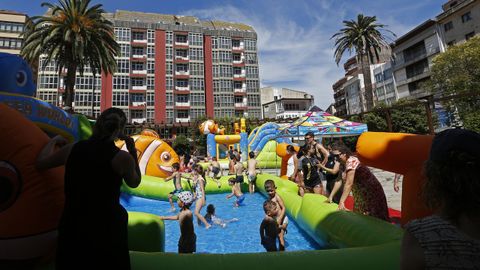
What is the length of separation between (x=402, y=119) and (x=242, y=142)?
63.2 feet

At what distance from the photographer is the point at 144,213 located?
416 centimetres

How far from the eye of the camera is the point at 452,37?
120 feet

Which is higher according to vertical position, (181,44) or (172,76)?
(181,44)

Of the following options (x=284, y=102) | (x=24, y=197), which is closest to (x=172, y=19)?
(x=284, y=102)

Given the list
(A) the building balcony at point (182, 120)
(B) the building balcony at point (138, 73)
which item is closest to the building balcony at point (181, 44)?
(B) the building balcony at point (138, 73)

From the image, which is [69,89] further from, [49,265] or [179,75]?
[179,75]

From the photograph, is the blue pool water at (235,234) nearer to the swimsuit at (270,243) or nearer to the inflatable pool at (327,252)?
the inflatable pool at (327,252)

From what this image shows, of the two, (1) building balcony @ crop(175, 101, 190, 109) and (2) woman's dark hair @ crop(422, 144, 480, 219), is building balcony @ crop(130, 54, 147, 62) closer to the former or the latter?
(1) building balcony @ crop(175, 101, 190, 109)

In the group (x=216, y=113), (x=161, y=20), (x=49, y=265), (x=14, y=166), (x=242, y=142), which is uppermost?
(x=161, y=20)

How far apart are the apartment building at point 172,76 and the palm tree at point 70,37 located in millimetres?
24260

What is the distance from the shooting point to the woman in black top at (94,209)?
6.10 ft

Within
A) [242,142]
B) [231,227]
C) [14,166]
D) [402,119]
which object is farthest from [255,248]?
[402,119]

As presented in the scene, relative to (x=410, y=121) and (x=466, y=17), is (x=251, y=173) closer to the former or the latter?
(x=410, y=121)

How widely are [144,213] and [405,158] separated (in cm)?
367
